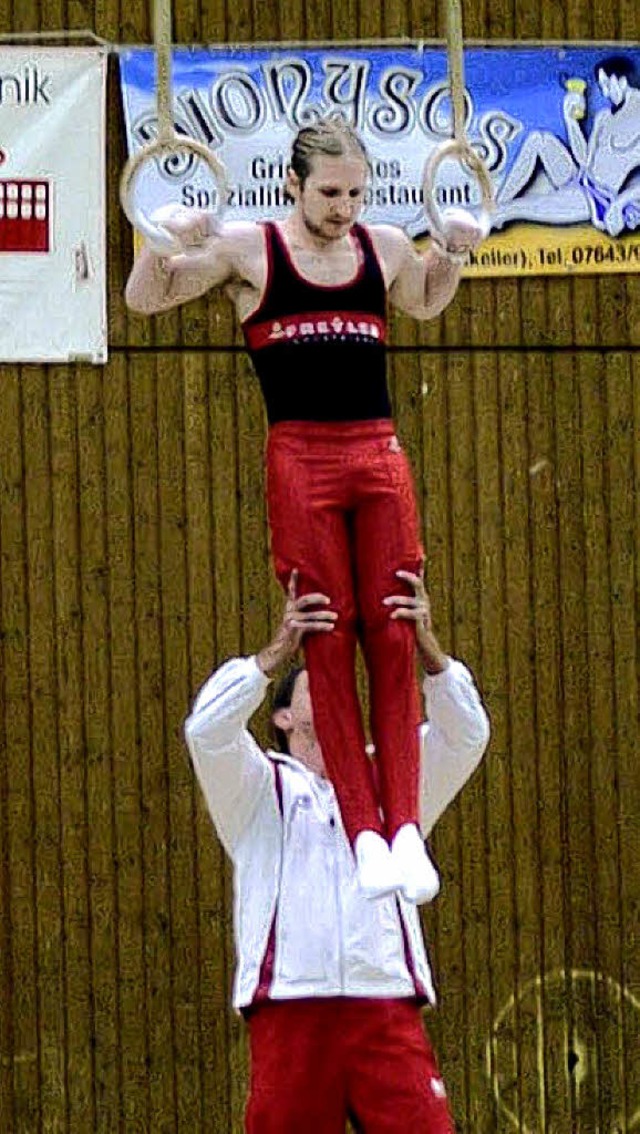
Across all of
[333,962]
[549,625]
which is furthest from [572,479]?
[333,962]

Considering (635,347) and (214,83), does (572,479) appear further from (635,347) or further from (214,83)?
(214,83)

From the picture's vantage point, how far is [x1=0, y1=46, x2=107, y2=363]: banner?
24.3 feet

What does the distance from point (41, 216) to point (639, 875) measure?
2.72 metres

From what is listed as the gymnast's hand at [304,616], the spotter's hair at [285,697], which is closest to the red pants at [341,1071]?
the spotter's hair at [285,697]

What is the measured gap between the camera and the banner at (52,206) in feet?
24.3

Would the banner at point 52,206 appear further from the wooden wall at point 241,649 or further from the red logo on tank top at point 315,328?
the red logo on tank top at point 315,328

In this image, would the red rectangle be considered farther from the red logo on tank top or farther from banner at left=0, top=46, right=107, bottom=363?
the red logo on tank top

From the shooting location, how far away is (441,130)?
752cm

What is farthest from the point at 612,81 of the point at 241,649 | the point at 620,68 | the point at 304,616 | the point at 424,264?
the point at 304,616

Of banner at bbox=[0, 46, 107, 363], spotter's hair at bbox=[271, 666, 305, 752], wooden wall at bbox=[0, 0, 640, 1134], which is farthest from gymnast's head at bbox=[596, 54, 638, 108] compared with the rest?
spotter's hair at bbox=[271, 666, 305, 752]

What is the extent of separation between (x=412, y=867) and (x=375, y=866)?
7 cm

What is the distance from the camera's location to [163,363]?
7492 millimetres

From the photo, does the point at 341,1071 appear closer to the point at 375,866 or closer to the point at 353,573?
the point at 375,866

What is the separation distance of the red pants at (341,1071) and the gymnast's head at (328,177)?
1.51 m
